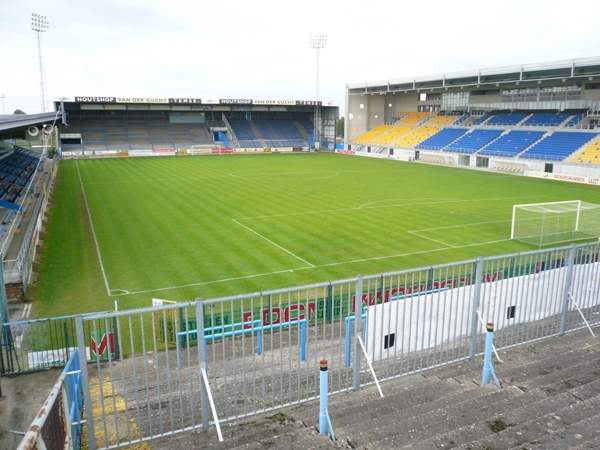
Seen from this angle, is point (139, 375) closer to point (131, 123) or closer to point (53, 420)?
point (53, 420)

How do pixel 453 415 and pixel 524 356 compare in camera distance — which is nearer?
pixel 453 415

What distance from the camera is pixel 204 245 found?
23375 millimetres

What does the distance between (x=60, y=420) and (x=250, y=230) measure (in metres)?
20.9

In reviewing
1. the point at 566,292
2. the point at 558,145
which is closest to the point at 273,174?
the point at 558,145

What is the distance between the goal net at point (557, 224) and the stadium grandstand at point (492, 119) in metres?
23.8

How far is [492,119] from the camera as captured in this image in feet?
230

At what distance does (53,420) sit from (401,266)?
16.5 metres

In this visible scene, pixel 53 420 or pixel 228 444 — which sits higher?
pixel 53 420

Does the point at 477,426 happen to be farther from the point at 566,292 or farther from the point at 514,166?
the point at 514,166

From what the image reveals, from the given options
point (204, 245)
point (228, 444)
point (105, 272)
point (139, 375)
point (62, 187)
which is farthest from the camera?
point (62, 187)

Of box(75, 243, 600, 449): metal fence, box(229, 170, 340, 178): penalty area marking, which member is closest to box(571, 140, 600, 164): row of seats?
box(229, 170, 340, 178): penalty area marking

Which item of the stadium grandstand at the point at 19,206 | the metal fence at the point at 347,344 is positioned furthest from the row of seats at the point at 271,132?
the metal fence at the point at 347,344

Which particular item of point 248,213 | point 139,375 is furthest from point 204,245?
point 139,375

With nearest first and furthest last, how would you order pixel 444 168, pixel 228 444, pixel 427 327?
1. pixel 228 444
2. pixel 427 327
3. pixel 444 168
